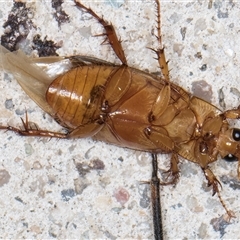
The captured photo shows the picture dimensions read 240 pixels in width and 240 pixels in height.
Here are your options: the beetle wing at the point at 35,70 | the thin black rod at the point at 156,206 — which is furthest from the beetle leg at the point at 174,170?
the beetle wing at the point at 35,70

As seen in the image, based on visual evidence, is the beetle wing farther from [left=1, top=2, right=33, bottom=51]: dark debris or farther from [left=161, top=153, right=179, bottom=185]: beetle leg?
[left=161, top=153, right=179, bottom=185]: beetle leg

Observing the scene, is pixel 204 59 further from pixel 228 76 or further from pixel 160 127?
pixel 160 127

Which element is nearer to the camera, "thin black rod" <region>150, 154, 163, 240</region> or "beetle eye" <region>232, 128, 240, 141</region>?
"beetle eye" <region>232, 128, 240, 141</region>

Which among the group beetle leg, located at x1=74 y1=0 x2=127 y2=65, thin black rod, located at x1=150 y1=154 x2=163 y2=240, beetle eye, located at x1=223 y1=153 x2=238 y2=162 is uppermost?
beetle leg, located at x1=74 y1=0 x2=127 y2=65

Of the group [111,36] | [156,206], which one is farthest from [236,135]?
[111,36]

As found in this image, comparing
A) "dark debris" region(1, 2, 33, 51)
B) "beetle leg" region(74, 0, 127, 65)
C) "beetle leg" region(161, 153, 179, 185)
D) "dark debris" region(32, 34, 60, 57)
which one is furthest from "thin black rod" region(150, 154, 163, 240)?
"dark debris" region(1, 2, 33, 51)
